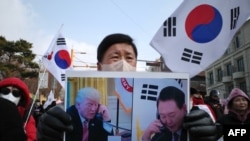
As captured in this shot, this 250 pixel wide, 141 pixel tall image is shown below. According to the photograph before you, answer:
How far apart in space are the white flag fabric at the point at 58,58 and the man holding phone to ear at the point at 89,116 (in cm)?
669

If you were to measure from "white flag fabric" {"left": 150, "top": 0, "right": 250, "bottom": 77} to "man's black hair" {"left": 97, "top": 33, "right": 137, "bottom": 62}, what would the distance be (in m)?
0.62

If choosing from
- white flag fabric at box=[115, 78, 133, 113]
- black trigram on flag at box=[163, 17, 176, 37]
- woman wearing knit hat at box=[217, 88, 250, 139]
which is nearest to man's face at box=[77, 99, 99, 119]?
white flag fabric at box=[115, 78, 133, 113]

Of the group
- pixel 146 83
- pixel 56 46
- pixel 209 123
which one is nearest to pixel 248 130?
pixel 209 123

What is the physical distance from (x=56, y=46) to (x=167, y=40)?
585 cm

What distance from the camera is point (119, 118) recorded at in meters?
1.64

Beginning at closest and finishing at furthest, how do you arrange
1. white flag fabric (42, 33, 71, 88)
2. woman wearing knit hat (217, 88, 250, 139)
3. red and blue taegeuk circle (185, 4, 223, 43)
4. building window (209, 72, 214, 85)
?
1. red and blue taegeuk circle (185, 4, 223, 43)
2. woman wearing knit hat (217, 88, 250, 139)
3. white flag fabric (42, 33, 71, 88)
4. building window (209, 72, 214, 85)

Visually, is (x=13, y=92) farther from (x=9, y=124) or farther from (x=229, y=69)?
(x=229, y=69)

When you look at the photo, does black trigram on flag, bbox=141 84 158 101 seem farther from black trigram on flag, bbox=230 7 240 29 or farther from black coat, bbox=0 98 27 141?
black trigram on flag, bbox=230 7 240 29

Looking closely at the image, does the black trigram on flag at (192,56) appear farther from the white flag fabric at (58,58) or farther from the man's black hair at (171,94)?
the white flag fabric at (58,58)

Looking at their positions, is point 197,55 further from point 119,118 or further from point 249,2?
point 119,118

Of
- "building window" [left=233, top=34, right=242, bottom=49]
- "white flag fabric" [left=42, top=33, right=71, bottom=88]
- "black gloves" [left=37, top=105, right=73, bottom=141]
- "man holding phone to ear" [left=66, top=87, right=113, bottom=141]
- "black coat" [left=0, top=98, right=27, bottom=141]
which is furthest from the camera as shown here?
"building window" [left=233, top=34, right=242, bottom=49]

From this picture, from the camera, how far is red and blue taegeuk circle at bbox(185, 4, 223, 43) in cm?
312

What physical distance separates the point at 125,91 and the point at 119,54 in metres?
0.78

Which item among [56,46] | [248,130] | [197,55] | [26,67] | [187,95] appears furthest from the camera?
[26,67]
